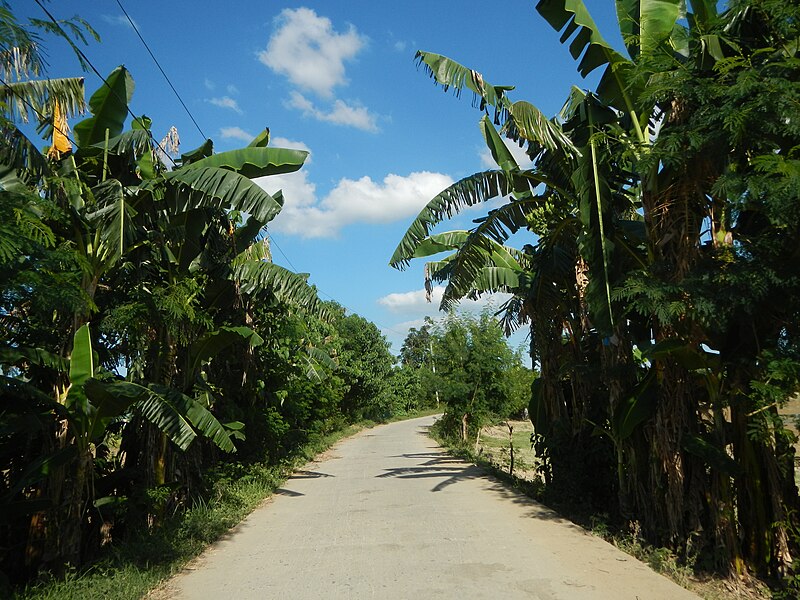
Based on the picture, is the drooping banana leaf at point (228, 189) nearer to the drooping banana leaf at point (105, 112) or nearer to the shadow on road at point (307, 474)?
the drooping banana leaf at point (105, 112)

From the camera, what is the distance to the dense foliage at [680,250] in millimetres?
5520

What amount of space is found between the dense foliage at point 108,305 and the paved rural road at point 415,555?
1.51 meters

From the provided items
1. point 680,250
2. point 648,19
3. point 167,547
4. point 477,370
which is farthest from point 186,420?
point 477,370

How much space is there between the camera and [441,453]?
20.9m

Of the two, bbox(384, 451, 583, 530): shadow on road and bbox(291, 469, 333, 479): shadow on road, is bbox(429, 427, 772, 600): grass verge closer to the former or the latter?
bbox(384, 451, 583, 530): shadow on road

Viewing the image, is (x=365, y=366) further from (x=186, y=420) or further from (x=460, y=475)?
(x=186, y=420)

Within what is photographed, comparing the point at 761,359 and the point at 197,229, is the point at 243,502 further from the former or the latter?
the point at 761,359

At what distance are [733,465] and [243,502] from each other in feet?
26.5

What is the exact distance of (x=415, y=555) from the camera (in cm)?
718

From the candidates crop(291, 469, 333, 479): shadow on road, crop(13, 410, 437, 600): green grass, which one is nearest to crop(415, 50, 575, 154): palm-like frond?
crop(13, 410, 437, 600): green grass

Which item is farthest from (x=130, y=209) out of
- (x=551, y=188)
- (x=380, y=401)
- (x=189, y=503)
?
(x=380, y=401)

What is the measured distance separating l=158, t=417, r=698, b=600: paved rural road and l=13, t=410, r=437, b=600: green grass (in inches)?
9.2

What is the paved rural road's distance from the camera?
232 inches

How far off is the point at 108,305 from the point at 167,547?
3.60m
